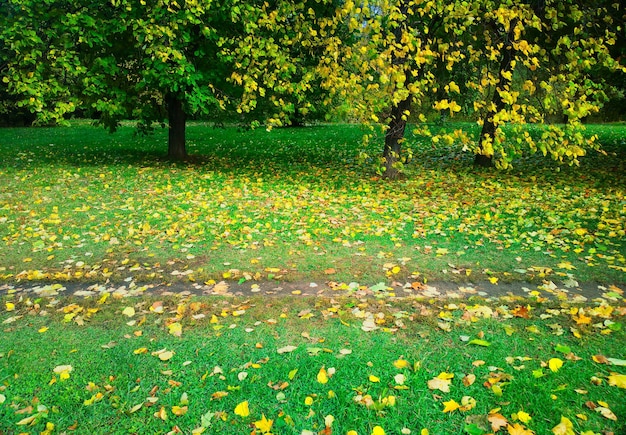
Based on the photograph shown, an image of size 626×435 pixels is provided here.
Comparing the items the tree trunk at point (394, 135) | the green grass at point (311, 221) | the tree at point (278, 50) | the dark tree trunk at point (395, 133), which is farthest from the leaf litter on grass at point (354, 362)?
the tree trunk at point (394, 135)

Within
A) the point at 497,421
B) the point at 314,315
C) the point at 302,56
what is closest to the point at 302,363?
the point at 314,315

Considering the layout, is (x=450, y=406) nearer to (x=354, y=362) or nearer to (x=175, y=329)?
(x=354, y=362)

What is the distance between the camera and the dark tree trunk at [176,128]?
13.0 m

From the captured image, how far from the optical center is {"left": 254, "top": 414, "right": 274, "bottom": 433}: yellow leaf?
279 cm

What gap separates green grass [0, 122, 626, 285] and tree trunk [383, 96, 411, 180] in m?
0.56

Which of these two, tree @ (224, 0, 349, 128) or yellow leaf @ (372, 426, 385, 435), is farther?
tree @ (224, 0, 349, 128)

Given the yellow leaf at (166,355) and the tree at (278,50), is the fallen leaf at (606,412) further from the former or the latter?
the tree at (278,50)

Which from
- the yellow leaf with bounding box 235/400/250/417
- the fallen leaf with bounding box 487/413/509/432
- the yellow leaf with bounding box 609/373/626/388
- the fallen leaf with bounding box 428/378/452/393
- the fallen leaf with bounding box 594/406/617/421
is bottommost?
the yellow leaf with bounding box 235/400/250/417

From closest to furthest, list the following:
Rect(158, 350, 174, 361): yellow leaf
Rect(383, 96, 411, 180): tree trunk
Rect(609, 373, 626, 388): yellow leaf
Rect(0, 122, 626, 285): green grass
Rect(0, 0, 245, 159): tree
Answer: Rect(609, 373, 626, 388): yellow leaf, Rect(158, 350, 174, 361): yellow leaf, Rect(0, 122, 626, 285): green grass, Rect(0, 0, 245, 159): tree, Rect(383, 96, 411, 180): tree trunk

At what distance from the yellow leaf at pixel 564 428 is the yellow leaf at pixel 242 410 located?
6.17 feet

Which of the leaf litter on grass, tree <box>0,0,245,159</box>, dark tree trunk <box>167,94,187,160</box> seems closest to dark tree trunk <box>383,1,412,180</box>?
tree <box>0,0,245,159</box>

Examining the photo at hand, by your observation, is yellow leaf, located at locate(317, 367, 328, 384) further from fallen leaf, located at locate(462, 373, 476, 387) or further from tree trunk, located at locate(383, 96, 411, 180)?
tree trunk, located at locate(383, 96, 411, 180)

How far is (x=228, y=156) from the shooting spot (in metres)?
15.0

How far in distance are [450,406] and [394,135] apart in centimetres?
748
